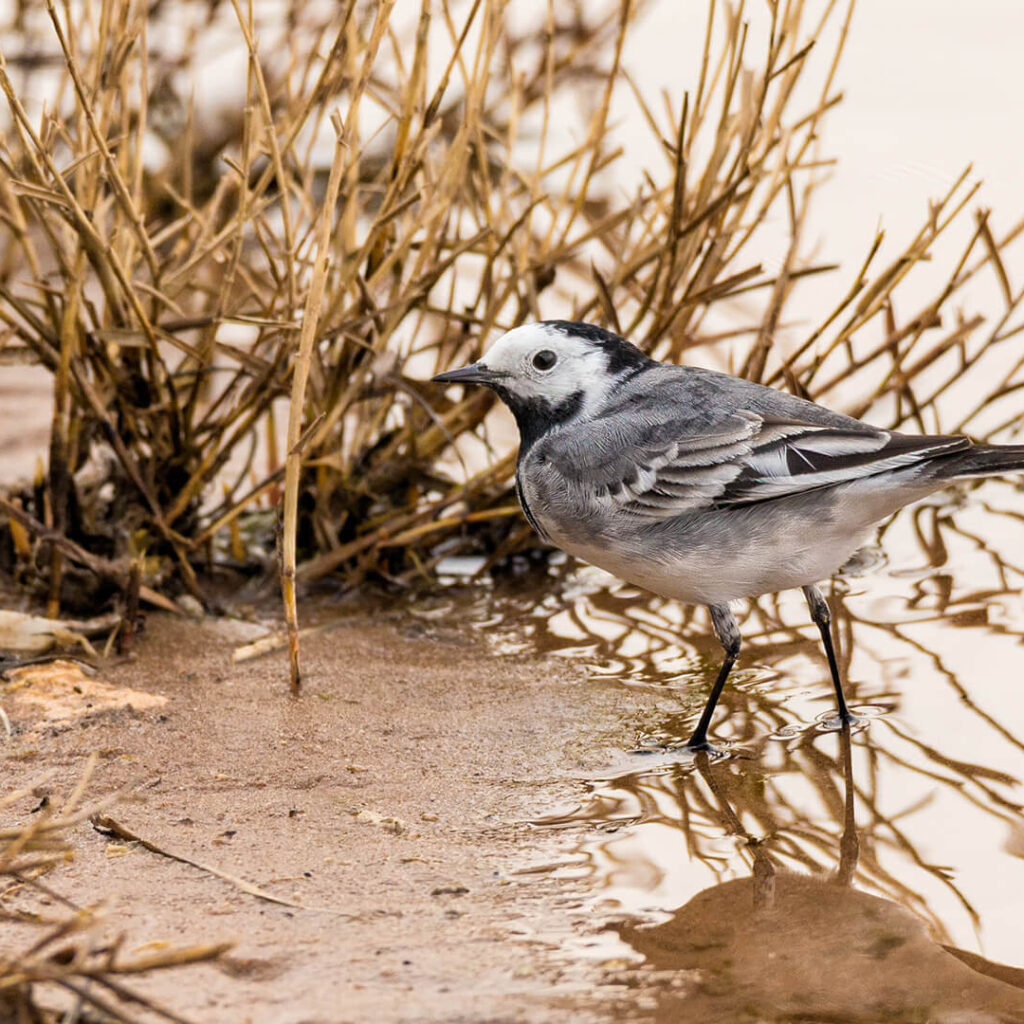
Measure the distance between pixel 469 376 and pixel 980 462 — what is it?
64.5 inches

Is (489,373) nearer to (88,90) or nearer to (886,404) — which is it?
(88,90)

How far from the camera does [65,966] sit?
9.09 ft

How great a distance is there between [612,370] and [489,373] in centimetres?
40

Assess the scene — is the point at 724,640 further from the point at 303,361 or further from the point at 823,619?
the point at 303,361

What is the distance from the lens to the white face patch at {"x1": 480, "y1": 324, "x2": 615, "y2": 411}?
4.99 metres

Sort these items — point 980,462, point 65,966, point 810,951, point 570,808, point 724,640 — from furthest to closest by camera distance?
1. point 724,640
2. point 980,462
3. point 570,808
4. point 810,951
5. point 65,966

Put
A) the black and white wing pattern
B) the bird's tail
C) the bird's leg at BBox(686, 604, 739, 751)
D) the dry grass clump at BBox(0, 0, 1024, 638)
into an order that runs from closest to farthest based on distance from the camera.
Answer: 1. the bird's tail
2. the black and white wing pattern
3. the bird's leg at BBox(686, 604, 739, 751)
4. the dry grass clump at BBox(0, 0, 1024, 638)

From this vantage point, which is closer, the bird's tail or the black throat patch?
the bird's tail

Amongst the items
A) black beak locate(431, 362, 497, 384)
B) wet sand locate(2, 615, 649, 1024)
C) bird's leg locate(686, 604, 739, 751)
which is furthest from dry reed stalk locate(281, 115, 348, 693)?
bird's leg locate(686, 604, 739, 751)

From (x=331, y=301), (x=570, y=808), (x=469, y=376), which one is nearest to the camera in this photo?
(x=570, y=808)

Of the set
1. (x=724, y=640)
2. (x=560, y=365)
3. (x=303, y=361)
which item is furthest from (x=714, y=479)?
(x=303, y=361)

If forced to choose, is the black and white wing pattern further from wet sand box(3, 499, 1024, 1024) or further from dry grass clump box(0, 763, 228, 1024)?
dry grass clump box(0, 763, 228, 1024)

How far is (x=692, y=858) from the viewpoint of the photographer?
384 cm

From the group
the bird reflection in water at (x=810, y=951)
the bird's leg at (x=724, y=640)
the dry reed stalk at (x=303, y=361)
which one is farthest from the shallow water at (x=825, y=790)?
the dry reed stalk at (x=303, y=361)
